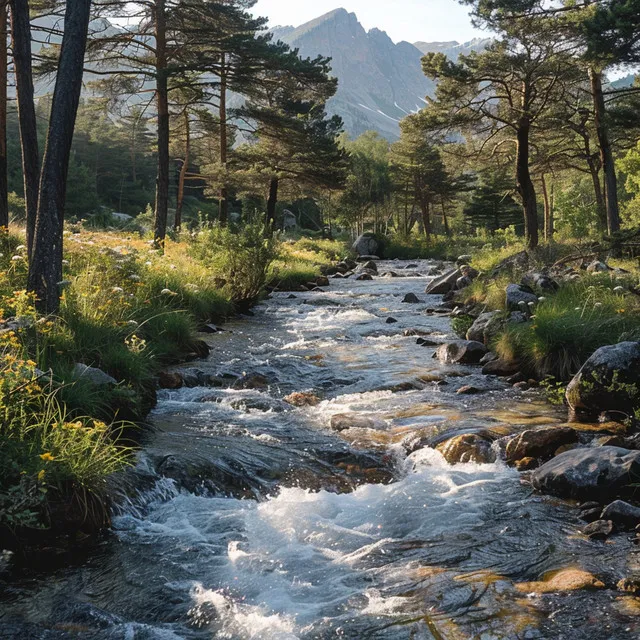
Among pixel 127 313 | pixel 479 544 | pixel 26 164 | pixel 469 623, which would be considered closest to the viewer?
pixel 469 623

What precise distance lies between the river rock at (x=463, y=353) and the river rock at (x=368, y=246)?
32.2 meters

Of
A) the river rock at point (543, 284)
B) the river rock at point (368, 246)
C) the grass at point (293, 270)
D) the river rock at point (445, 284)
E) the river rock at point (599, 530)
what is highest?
the river rock at point (368, 246)

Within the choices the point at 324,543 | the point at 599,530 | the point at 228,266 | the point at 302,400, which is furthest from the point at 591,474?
the point at 228,266

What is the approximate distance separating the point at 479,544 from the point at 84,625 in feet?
8.49

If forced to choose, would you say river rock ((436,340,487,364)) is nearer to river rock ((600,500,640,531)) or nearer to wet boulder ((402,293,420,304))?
river rock ((600,500,640,531))

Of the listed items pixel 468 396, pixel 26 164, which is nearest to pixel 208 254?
pixel 26 164

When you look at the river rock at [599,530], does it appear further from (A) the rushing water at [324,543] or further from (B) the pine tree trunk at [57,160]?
(B) the pine tree trunk at [57,160]

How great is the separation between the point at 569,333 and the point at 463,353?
1.87m

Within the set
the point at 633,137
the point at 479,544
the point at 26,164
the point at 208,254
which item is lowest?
the point at 479,544

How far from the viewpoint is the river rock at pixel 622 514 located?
4402mm

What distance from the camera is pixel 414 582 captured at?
3.88m

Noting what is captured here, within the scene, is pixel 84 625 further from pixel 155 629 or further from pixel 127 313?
pixel 127 313

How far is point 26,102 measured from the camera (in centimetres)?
1009

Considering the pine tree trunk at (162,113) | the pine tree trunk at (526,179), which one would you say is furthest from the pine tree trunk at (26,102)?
the pine tree trunk at (526,179)
